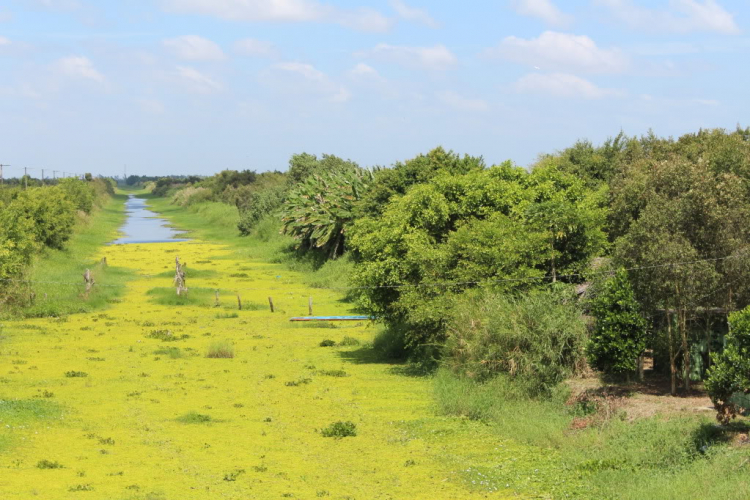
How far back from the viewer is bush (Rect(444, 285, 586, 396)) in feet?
82.8

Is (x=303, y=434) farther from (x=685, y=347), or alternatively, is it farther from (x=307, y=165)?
(x=307, y=165)

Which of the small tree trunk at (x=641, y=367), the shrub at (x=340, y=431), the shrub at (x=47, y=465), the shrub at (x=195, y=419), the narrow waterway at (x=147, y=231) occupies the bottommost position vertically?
the shrub at (x=47, y=465)

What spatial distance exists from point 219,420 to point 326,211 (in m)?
38.4

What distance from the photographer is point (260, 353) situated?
3600 centimetres

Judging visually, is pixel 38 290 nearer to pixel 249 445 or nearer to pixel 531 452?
pixel 249 445

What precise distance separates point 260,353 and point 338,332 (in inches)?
253

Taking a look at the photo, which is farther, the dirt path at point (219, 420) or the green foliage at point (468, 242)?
the green foliage at point (468, 242)

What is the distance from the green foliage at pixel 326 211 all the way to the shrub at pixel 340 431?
1319 inches

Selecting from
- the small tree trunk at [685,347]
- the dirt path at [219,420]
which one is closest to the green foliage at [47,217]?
the dirt path at [219,420]

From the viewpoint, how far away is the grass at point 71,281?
4628cm

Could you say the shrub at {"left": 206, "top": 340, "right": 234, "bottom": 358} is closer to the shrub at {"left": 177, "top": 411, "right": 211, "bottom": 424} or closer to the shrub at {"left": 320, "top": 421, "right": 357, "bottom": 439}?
the shrub at {"left": 177, "top": 411, "right": 211, "bottom": 424}

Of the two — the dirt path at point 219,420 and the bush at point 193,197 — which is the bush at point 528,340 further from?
the bush at point 193,197

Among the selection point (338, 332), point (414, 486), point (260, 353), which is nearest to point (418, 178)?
point (338, 332)

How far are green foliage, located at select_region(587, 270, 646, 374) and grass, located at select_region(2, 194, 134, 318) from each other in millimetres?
31611
